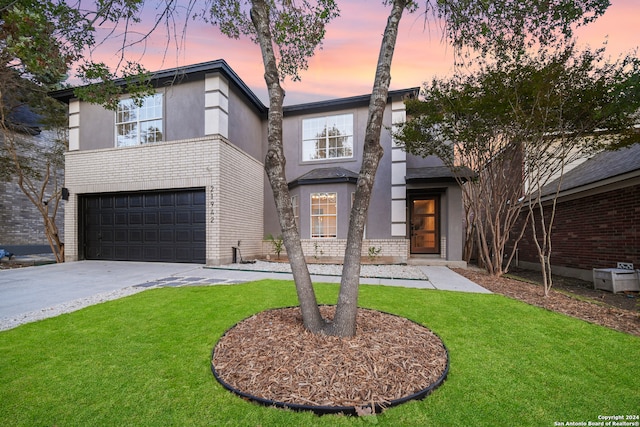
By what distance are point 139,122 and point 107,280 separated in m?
5.85

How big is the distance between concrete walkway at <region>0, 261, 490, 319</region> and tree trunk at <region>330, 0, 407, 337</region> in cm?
346

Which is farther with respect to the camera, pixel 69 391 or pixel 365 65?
pixel 365 65

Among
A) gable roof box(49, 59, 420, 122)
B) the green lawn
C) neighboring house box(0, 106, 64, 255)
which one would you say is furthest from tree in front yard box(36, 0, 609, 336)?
neighboring house box(0, 106, 64, 255)

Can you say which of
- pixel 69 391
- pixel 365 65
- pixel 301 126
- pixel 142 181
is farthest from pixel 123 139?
pixel 69 391

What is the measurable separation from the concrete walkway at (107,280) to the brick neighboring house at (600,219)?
391 centimetres

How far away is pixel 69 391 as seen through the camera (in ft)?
6.74

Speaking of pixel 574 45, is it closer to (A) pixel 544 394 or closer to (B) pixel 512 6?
(B) pixel 512 6

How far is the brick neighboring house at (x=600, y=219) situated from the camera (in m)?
6.50

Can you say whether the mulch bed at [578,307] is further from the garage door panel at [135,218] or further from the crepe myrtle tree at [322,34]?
the garage door panel at [135,218]

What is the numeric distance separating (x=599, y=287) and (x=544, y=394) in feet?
22.1

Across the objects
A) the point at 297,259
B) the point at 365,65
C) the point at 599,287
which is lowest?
the point at 599,287

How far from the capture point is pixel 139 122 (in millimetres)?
9523

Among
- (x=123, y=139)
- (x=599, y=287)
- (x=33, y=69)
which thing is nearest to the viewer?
(x=33, y=69)

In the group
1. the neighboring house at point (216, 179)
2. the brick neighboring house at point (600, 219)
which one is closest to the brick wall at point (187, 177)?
the neighboring house at point (216, 179)
